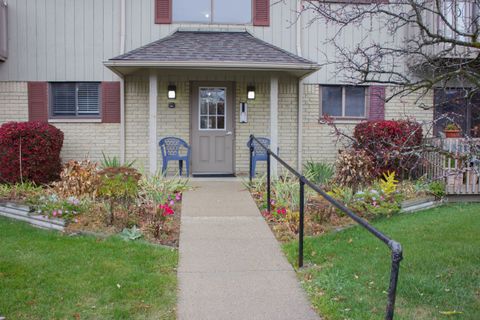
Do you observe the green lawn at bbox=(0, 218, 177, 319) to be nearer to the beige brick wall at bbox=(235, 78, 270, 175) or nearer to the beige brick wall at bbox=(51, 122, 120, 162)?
the beige brick wall at bbox=(51, 122, 120, 162)

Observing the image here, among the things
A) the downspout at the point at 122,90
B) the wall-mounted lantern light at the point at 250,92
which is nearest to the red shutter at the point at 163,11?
the downspout at the point at 122,90

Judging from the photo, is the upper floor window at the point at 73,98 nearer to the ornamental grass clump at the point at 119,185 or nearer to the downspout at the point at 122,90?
the downspout at the point at 122,90

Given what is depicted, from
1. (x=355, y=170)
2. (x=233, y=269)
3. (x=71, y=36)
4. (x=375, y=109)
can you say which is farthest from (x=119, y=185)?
(x=375, y=109)

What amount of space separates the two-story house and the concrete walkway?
3871mm

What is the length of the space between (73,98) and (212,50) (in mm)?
3458

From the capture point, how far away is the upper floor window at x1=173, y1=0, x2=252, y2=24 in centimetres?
1214

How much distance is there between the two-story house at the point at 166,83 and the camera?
11750mm

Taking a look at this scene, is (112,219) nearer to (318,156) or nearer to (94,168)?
(94,168)

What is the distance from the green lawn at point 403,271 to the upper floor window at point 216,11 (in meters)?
6.46

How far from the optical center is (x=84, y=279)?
5.23 metres

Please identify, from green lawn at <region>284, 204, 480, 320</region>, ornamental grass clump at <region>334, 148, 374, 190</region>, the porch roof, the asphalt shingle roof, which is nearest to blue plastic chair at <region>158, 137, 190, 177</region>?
the porch roof

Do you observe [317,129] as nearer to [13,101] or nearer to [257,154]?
[257,154]

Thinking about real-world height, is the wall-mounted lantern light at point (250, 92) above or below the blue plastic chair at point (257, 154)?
above

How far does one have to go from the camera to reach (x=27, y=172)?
9.95 metres
